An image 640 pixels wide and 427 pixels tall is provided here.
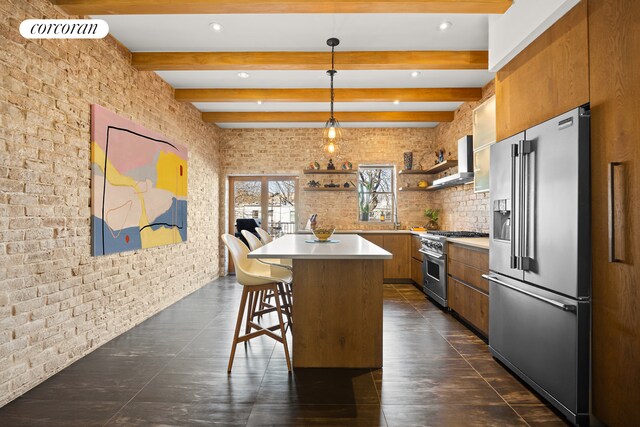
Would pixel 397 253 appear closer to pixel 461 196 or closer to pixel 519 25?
pixel 461 196

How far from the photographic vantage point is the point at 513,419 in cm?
222

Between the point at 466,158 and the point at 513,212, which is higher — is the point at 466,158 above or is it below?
above

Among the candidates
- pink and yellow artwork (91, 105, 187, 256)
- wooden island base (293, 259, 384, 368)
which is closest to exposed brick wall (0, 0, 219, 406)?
pink and yellow artwork (91, 105, 187, 256)

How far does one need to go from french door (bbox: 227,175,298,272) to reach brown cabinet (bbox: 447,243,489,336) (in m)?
3.78

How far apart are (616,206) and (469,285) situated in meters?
2.26

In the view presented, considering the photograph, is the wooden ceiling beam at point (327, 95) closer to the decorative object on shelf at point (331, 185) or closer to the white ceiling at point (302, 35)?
the white ceiling at point (302, 35)

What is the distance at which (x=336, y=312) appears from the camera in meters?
2.93

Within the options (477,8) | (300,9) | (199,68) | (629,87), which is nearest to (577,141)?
(629,87)

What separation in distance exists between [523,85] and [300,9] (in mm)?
1877

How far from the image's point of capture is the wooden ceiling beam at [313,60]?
4.07m

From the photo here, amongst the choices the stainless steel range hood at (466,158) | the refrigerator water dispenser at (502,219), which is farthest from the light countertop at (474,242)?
the stainless steel range hood at (466,158)

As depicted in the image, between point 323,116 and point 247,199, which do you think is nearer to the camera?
point 323,116

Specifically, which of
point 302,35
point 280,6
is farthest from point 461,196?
point 280,6

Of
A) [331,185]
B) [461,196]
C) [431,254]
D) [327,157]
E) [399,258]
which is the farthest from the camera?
[327,157]
